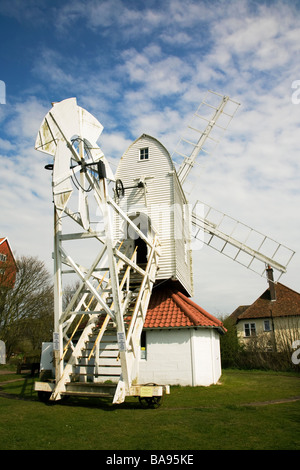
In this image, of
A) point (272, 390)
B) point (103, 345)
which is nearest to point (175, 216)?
point (103, 345)

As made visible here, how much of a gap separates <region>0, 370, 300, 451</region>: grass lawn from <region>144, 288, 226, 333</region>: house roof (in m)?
3.45

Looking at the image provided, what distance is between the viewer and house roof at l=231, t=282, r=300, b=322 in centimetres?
3325

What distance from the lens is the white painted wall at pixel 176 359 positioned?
47.2 feet

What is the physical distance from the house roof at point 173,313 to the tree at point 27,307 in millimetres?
16633

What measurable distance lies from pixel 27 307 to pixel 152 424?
2468cm

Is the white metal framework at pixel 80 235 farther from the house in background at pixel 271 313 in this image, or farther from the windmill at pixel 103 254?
the house in background at pixel 271 313

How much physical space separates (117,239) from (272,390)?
934 centimetres

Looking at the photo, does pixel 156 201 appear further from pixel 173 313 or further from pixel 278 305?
pixel 278 305

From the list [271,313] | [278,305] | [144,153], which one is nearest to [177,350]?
[144,153]

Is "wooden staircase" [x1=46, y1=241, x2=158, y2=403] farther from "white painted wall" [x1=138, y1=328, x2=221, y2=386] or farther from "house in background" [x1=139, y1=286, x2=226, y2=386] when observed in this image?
"house in background" [x1=139, y1=286, x2=226, y2=386]

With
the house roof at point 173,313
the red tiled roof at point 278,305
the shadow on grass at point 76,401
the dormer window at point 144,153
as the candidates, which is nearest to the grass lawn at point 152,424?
the shadow on grass at point 76,401

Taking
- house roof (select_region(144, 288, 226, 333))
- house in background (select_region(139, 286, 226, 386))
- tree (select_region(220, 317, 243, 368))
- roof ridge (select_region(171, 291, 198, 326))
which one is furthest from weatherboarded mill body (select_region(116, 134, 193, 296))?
tree (select_region(220, 317, 243, 368))
